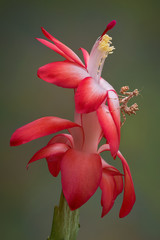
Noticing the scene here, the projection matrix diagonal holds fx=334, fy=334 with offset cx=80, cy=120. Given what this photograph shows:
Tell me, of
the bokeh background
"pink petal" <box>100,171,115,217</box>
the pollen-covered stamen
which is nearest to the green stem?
"pink petal" <box>100,171,115,217</box>

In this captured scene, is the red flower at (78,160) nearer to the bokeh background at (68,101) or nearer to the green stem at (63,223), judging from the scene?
the green stem at (63,223)

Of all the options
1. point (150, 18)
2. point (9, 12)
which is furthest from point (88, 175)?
point (150, 18)

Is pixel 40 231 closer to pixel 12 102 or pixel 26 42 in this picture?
pixel 12 102

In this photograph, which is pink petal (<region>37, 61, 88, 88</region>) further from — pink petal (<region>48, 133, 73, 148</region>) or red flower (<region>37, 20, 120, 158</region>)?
pink petal (<region>48, 133, 73, 148</region>)

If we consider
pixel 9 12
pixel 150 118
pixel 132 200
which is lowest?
pixel 132 200

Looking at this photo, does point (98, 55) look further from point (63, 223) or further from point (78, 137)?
point (63, 223)
